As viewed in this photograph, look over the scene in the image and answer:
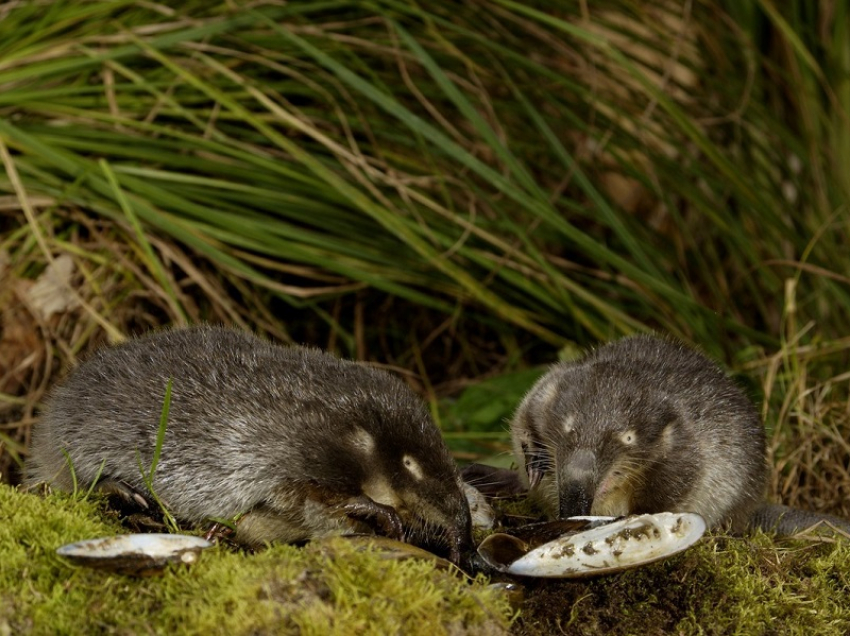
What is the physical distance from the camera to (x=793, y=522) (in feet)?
12.3

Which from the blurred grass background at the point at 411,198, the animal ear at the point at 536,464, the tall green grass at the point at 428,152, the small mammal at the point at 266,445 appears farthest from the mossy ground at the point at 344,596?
the tall green grass at the point at 428,152

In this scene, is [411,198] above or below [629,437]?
above

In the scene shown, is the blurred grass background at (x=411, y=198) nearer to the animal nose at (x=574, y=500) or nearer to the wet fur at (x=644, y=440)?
the wet fur at (x=644, y=440)

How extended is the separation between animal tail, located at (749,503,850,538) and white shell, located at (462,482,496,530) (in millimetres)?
896

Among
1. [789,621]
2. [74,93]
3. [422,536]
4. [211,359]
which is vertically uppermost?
[74,93]

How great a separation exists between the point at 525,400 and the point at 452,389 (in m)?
1.67

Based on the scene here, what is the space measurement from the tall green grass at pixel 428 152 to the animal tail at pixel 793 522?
141 cm

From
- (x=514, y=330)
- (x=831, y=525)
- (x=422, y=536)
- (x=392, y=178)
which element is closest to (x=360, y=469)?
(x=422, y=536)

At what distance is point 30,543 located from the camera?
2605 millimetres

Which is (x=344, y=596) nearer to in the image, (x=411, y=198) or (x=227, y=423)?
(x=227, y=423)

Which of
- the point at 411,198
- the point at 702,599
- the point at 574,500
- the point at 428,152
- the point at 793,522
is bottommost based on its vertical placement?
the point at 793,522

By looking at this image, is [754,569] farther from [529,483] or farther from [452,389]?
[452,389]

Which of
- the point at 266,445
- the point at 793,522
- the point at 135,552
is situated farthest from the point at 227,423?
the point at 793,522

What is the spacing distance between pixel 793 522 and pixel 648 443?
2.33 feet
